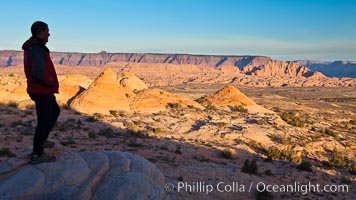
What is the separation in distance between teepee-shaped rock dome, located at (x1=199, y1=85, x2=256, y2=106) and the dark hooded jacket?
22329 mm

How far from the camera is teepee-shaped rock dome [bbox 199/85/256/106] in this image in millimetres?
27078

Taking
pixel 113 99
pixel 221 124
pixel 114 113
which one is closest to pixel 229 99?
pixel 221 124

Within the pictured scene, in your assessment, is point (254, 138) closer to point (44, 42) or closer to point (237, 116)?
point (237, 116)

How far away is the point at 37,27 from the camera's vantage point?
5188mm

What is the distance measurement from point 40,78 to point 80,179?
1.56m

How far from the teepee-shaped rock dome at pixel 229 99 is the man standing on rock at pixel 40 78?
22139 millimetres

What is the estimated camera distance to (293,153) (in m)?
14.1

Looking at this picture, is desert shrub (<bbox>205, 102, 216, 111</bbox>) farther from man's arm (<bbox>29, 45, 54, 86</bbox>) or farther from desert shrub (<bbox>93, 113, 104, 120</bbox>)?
man's arm (<bbox>29, 45, 54, 86</bbox>)

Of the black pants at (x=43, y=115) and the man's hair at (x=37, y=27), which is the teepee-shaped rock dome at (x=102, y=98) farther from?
the man's hair at (x=37, y=27)

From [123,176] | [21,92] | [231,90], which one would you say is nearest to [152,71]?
[231,90]

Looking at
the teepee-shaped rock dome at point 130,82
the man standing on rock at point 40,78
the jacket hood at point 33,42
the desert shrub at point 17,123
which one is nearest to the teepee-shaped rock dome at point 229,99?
the teepee-shaped rock dome at point 130,82

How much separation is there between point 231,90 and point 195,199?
882 inches

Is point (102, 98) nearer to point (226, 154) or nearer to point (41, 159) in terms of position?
point (226, 154)

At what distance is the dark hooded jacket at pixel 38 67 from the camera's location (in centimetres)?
510
